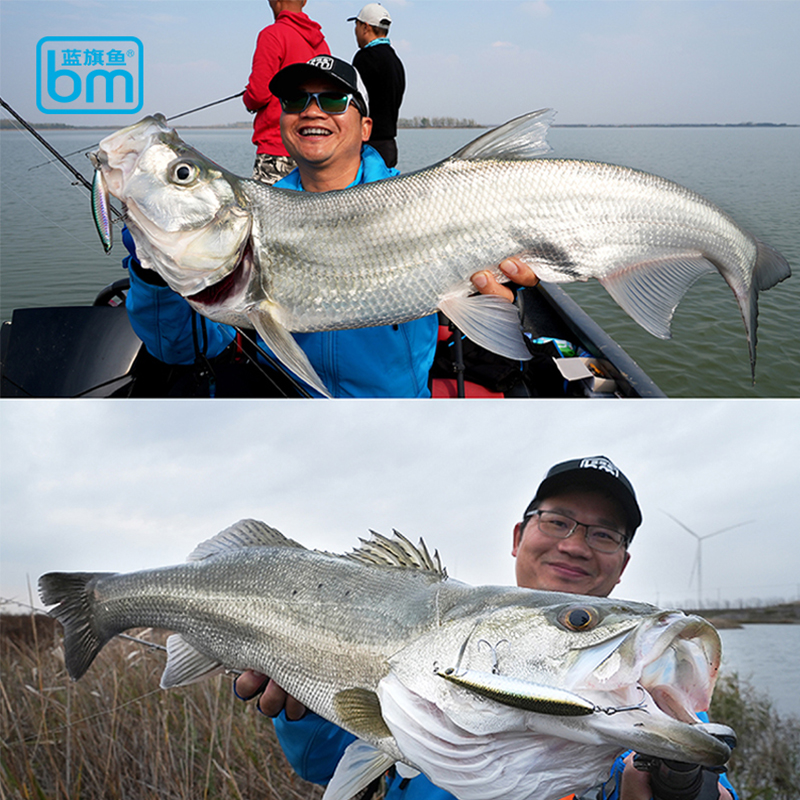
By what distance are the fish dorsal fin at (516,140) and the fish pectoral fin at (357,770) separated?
3.09ft

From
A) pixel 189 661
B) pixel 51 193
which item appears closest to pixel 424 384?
pixel 189 661

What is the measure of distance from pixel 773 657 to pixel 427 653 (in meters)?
1.03

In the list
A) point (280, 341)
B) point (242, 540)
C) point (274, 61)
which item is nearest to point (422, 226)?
point (280, 341)

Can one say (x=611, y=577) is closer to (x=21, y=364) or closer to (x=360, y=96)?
(x=360, y=96)

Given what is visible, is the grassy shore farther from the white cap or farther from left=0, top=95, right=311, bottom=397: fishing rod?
the white cap

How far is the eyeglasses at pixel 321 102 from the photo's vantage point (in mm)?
1386

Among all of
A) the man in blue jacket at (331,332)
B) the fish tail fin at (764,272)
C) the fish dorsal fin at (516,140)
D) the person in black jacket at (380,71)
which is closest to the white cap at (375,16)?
the person in black jacket at (380,71)

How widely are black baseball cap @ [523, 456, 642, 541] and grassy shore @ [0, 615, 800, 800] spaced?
49 cm

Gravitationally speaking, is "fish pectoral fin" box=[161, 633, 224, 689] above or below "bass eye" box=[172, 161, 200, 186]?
below

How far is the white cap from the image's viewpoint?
236 centimetres

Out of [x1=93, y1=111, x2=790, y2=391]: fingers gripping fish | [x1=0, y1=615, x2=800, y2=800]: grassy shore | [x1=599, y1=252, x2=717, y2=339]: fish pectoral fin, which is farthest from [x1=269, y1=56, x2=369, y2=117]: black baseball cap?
[x1=0, y1=615, x2=800, y2=800]: grassy shore

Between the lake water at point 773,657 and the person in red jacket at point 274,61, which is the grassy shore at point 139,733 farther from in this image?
the person in red jacket at point 274,61

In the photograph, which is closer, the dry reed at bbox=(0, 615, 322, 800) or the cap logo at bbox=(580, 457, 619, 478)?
the cap logo at bbox=(580, 457, 619, 478)

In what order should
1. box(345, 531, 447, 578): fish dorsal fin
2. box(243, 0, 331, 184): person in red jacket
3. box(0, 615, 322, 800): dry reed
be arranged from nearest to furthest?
box(345, 531, 447, 578): fish dorsal fin
box(0, 615, 322, 800): dry reed
box(243, 0, 331, 184): person in red jacket
